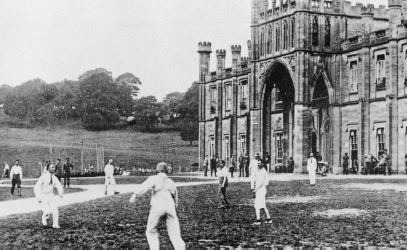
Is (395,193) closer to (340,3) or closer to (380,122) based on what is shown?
(380,122)

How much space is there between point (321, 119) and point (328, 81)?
10.8 feet

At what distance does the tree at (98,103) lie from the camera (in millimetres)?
101562

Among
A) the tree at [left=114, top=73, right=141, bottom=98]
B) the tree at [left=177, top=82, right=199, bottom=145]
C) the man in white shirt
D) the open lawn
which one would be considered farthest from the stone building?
the tree at [left=114, top=73, right=141, bottom=98]

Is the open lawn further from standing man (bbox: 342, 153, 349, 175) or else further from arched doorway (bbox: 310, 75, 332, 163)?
arched doorway (bbox: 310, 75, 332, 163)

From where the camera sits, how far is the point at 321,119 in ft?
174

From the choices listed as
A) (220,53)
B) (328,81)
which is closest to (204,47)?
(220,53)

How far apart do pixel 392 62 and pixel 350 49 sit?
4.99 m

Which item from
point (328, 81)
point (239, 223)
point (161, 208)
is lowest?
point (239, 223)

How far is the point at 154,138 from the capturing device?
10375 cm

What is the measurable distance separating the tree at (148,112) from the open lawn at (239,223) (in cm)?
7951

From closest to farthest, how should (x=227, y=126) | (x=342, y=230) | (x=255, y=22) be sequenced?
(x=342, y=230)
(x=255, y=22)
(x=227, y=126)

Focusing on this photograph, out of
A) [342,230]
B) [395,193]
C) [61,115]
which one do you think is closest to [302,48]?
[395,193]

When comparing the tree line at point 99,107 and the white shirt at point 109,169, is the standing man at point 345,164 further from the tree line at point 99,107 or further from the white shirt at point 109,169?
the tree line at point 99,107

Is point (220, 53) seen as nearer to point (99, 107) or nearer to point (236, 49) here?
point (236, 49)
